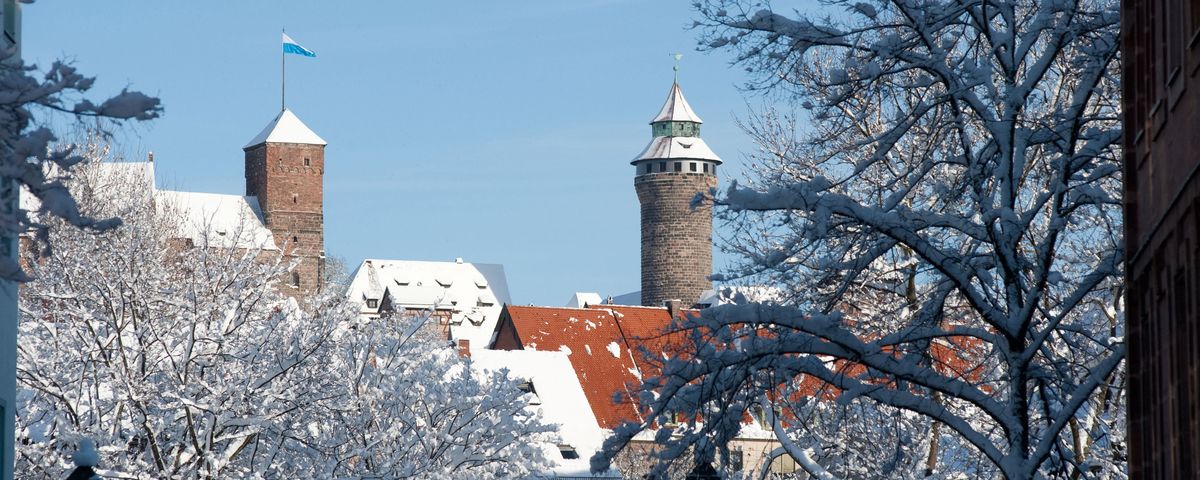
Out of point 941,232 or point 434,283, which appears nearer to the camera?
point 941,232

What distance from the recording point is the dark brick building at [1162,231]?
28.8ft

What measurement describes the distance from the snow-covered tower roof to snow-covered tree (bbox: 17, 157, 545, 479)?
83.0 meters

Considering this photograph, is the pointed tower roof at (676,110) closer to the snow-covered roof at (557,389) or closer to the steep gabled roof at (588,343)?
the steep gabled roof at (588,343)

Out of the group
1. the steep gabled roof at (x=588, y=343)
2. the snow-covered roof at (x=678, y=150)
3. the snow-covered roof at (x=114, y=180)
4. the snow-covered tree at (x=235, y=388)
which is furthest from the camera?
the snow-covered roof at (x=678, y=150)

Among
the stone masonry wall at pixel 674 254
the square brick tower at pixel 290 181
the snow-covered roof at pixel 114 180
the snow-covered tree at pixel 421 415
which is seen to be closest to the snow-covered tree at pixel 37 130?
the snow-covered tree at pixel 421 415

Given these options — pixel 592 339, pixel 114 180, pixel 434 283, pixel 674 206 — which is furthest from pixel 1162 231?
pixel 434 283

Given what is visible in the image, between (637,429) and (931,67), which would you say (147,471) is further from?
(931,67)

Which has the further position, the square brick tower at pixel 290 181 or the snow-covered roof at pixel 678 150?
the snow-covered roof at pixel 678 150

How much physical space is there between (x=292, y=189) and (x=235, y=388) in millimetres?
86469

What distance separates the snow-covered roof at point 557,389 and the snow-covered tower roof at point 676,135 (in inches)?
2055

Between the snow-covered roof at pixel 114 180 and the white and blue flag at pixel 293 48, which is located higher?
the white and blue flag at pixel 293 48

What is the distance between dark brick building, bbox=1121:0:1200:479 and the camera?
8.78 metres

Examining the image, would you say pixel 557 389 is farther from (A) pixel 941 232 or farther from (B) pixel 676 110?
(B) pixel 676 110

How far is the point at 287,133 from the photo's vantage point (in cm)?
10525
